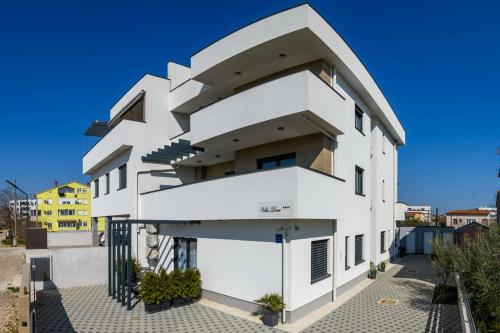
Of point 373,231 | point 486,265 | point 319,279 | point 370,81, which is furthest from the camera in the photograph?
point 373,231

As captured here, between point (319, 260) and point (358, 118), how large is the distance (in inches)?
318

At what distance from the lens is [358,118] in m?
17.5

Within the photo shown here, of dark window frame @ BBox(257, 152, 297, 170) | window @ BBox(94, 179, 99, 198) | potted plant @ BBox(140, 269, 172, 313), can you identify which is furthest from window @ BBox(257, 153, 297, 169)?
window @ BBox(94, 179, 99, 198)

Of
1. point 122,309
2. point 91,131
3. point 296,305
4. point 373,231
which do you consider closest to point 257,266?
point 296,305

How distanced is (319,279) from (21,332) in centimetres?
874

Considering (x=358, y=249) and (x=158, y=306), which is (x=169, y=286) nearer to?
(x=158, y=306)

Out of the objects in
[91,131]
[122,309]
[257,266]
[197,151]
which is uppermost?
[91,131]

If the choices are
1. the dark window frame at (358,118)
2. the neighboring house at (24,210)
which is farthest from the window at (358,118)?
the neighboring house at (24,210)

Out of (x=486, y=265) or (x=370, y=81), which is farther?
(x=370, y=81)

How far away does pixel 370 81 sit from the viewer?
17312 millimetres

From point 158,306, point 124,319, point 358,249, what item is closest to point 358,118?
point 358,249

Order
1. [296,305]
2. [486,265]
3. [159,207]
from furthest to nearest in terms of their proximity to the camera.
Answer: [159,207], [296,305], [486,265]

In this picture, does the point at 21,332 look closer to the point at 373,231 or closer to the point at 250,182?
the point at 250,182

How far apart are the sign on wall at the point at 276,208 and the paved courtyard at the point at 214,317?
3.29m
